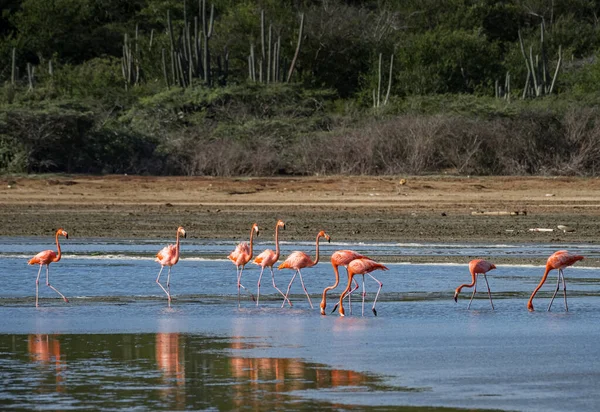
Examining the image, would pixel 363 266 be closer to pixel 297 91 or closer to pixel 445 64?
pixel 297 91

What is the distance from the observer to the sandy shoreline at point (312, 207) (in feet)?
71.8

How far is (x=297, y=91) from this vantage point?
4116cm

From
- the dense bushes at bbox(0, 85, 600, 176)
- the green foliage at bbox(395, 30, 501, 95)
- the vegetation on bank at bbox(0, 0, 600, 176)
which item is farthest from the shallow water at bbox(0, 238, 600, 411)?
the green foliage at bbox(395, 30, 501, 95)

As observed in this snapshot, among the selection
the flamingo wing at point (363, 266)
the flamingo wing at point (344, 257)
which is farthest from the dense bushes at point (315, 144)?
the flamingo wing at point (363, 266)

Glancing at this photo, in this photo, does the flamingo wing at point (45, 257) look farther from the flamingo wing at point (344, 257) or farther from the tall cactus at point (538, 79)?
the tall cactus at point (538, 79)

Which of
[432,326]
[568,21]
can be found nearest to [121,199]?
[432,326]

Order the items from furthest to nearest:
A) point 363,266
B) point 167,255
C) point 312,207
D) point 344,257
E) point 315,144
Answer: point 315,144, point 312,207, point 167,255, point 344,257, point 363,266

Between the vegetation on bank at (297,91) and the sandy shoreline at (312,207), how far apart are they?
1989 millimetres

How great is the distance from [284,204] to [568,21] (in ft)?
122

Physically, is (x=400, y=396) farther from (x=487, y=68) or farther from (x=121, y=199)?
(x=487, y=68)

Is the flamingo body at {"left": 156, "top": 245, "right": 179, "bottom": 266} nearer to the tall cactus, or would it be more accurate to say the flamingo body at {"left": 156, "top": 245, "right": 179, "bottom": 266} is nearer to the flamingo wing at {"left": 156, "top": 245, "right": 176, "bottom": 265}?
the flamingo wing at {"left": 156, "top": 245, "right": 176, "bottom": 265}

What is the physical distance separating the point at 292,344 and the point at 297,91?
104 feet

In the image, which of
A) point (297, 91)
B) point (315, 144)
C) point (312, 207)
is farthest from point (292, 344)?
point (297, 91)

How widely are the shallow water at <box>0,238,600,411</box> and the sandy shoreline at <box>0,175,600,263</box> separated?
14.9ft
